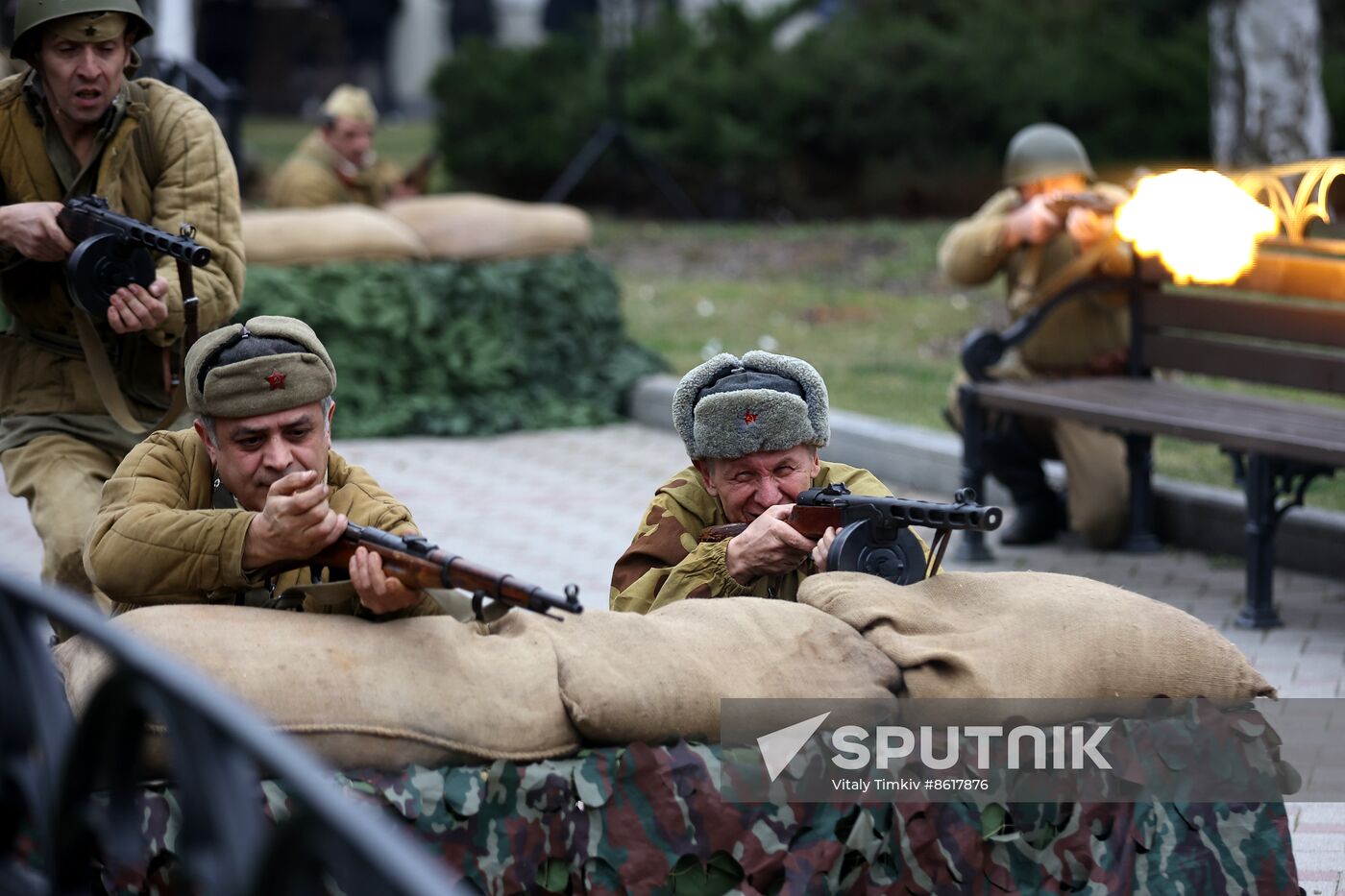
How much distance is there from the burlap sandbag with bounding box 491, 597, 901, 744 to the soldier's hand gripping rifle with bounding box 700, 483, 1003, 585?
23cm

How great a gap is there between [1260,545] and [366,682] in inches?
167

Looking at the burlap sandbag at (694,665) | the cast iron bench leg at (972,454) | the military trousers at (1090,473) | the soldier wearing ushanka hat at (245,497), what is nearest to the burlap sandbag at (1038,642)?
the burlap sandbag at (694,665)

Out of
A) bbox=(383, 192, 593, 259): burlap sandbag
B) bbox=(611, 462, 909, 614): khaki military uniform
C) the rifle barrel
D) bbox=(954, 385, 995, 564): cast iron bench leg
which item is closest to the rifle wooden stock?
bbox=(611, 462, 909, 614): khaki military uniform

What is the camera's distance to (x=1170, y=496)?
7965mm

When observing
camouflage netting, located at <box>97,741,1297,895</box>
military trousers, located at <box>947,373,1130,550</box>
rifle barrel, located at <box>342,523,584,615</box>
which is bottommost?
military trousers, located at <box>947,373,1130,550</box>

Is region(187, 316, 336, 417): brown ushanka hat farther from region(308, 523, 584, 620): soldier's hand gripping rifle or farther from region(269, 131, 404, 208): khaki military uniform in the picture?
→ region(269, 131, 404, 208): khaki military uniform

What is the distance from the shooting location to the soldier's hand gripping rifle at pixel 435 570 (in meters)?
2.98

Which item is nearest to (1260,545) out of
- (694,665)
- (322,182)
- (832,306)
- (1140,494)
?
(1140,494)

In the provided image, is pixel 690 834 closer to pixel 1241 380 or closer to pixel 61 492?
pixel 61 492

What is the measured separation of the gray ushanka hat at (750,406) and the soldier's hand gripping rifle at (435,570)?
0.90 metres

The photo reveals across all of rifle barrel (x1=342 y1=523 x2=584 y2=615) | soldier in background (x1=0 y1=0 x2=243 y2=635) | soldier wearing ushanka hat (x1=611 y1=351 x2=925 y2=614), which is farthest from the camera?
soldier in background (x1=0 y1=0 x2=243 y2=635)

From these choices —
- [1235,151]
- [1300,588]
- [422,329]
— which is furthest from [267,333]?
[1235,151]

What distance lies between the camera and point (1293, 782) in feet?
11.4

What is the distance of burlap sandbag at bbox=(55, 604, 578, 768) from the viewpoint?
3.13 metres
